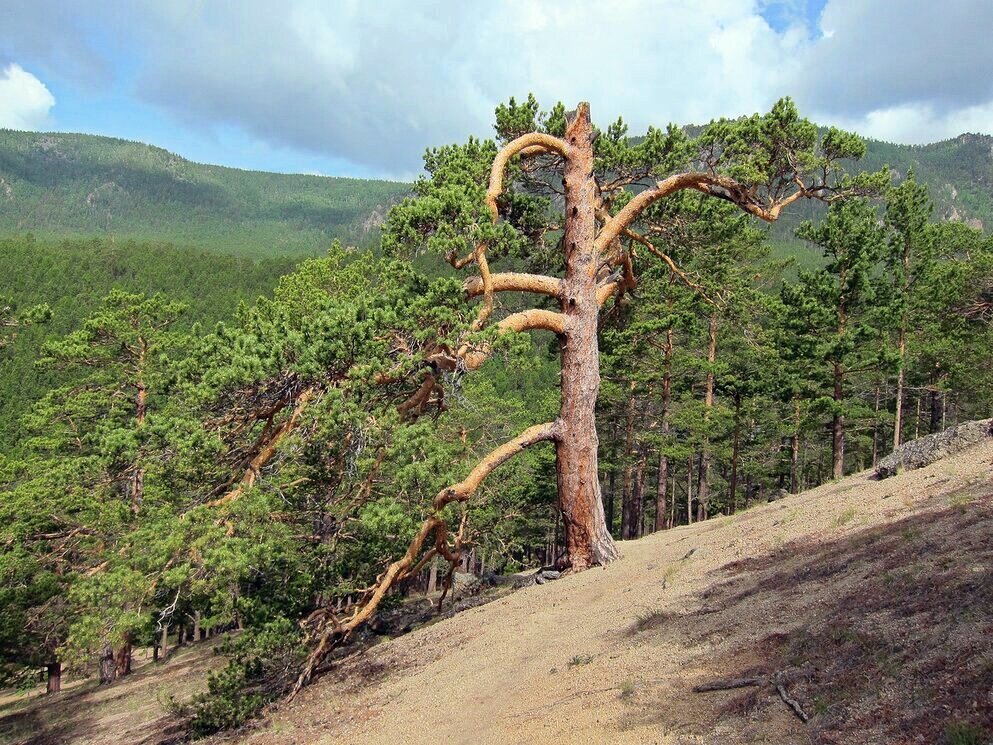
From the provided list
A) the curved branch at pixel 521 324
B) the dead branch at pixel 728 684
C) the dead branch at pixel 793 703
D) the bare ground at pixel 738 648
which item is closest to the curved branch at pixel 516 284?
the curved branch at pixel 521 324

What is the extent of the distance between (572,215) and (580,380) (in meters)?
2.93

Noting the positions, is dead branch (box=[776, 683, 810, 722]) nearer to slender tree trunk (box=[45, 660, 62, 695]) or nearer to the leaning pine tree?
the leaning pine tree

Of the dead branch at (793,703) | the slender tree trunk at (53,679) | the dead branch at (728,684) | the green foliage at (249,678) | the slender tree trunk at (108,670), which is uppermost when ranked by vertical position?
the dead branch at (793,703)

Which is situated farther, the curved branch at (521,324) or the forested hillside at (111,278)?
the forested hillside at (111,278)

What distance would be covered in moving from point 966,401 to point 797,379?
1730 cm

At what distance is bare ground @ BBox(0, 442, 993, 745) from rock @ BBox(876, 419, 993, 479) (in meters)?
0.92

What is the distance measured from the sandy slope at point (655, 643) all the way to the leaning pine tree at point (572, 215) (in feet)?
4.53

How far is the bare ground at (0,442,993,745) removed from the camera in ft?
13.5

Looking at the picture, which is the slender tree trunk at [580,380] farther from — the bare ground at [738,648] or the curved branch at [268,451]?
the curved branch at [268,451]

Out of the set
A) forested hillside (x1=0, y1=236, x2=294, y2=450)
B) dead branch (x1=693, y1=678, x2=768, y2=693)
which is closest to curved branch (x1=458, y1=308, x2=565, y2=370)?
dead branch (x1=693, y1=678, x2=768, y2=693)

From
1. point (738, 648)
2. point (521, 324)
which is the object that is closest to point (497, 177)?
point (521, 324)

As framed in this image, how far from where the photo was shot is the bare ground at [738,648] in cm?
411

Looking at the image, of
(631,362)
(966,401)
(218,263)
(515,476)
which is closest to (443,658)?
(515,476)

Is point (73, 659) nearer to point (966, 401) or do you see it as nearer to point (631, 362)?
point (631, 362)
